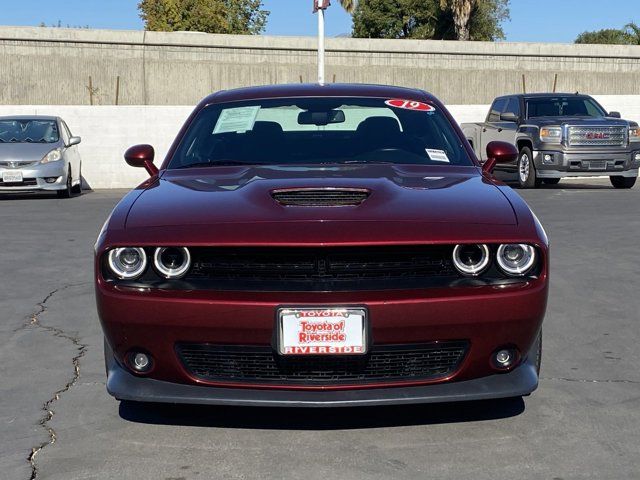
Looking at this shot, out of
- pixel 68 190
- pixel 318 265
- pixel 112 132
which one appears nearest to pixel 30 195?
pixel 68 190

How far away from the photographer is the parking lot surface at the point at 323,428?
4.38 meters

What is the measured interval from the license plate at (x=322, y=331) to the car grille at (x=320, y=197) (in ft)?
1.90

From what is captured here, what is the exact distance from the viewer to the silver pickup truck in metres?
20.3

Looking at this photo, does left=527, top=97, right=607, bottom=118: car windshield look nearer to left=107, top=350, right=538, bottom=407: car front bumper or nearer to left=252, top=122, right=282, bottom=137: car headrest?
left=252, top=122, right=282, bottom=137: car headrest

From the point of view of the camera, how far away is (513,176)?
23062 millimetres

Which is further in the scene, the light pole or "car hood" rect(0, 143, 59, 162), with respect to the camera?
the light pole

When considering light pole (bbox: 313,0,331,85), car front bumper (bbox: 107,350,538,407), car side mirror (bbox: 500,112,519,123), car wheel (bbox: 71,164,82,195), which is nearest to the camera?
car front bumper (bbox: 107,350,538,407)

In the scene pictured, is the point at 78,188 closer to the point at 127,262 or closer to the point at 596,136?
the point at 596,136

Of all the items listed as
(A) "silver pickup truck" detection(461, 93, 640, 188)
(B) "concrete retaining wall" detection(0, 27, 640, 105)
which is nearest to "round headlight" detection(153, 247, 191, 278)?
(A) "silver pickup truck" detection(461, 93, 640, 188)

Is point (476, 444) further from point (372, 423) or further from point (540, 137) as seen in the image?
point (540, 137)

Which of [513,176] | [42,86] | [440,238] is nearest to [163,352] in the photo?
[440,238]

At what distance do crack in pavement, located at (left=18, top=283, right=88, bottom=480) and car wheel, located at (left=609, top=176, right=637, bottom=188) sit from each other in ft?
46.1

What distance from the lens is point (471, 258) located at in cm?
466

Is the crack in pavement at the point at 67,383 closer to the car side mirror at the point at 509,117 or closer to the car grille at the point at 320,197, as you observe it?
the car grille at the point at 320,197
